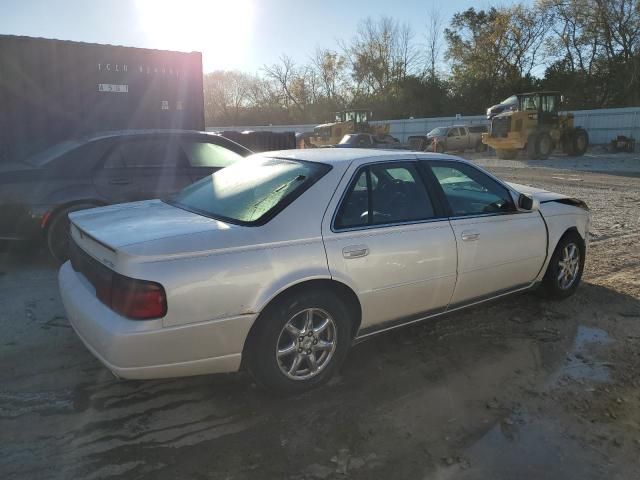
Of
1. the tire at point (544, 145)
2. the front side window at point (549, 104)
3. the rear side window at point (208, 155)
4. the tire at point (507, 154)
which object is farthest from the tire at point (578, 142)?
the rear side window at point (208, 155)

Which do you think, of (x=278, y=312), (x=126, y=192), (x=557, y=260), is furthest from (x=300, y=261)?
(x=126, y=192)

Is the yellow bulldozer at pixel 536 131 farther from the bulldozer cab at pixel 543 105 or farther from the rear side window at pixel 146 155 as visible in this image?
the rear side window at pixel 146 155

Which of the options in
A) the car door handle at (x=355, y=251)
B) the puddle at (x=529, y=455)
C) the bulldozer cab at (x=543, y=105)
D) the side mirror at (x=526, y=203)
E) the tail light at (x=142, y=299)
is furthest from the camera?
the bulldozer cab at (x=543, y=105)

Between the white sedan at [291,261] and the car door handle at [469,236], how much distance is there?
20mm

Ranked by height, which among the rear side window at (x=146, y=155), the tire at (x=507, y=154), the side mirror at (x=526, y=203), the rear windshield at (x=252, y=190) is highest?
the tire at (x=507, y=154)

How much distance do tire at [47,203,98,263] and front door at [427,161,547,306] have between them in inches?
145

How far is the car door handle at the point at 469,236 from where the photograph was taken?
12.3 feet

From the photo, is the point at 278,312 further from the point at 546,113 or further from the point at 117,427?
the point at 546,113

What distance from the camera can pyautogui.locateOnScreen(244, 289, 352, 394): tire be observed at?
296cm

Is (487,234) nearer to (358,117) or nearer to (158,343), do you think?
Result: (158,343)

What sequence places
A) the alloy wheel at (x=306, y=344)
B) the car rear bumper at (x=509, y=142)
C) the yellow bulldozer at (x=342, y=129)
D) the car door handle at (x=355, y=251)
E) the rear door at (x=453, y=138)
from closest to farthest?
the alloy wheel at (x=306, y=344)
the car door handle at (x=355, y=251)
the car rear bumper at (x=509, y=142)
the rear door at (x=453, y=138)
the yellow bulldozer at (x=342, y=129)

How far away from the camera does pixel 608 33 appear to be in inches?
1415

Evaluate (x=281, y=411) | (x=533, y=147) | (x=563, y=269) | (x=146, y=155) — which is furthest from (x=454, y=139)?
(x=281, y=411)

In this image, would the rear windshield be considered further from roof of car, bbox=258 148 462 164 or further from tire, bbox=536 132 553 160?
tire, bbox=536 132 553 160
